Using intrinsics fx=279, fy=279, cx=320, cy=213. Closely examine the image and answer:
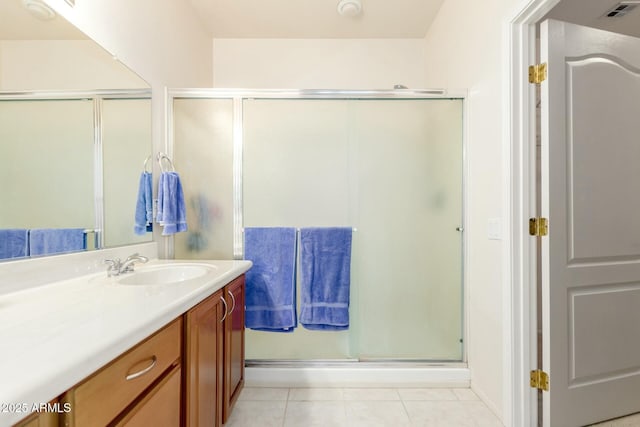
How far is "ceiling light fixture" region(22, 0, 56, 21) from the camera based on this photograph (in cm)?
101

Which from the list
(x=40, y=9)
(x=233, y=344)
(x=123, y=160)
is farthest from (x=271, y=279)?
(x=40, y=9)

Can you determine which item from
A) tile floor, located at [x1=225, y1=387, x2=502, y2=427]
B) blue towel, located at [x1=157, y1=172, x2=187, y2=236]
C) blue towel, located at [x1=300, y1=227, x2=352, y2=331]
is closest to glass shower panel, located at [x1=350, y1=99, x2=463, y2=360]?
blue towel, located at [x1=300, y1=227, x2=352, y2=331]

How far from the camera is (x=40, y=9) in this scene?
104 cm

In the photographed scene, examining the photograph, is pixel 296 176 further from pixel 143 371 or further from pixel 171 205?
pixel 143 371

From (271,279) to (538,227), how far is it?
1.50 metres

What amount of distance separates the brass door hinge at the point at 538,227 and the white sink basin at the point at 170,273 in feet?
5.22

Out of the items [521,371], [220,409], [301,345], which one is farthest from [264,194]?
[521,371]

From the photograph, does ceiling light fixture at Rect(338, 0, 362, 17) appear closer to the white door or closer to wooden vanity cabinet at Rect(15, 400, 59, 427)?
the white door

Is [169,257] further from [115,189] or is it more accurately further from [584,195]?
[584,195]

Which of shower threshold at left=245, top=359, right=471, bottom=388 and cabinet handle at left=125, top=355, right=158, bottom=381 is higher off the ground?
cabinet handle at left=125, top=355, right=158, bottom=381

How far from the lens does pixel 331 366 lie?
6.07ft

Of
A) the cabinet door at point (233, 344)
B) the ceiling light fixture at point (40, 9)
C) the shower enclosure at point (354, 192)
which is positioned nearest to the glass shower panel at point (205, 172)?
the shower enclosure at point (354, 192)

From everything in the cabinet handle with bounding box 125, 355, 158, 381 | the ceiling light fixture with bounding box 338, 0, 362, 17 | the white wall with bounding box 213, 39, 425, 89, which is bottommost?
the cabinet handle with bounding box 125, 355, 158, 381

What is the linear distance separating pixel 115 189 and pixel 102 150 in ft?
0.66
